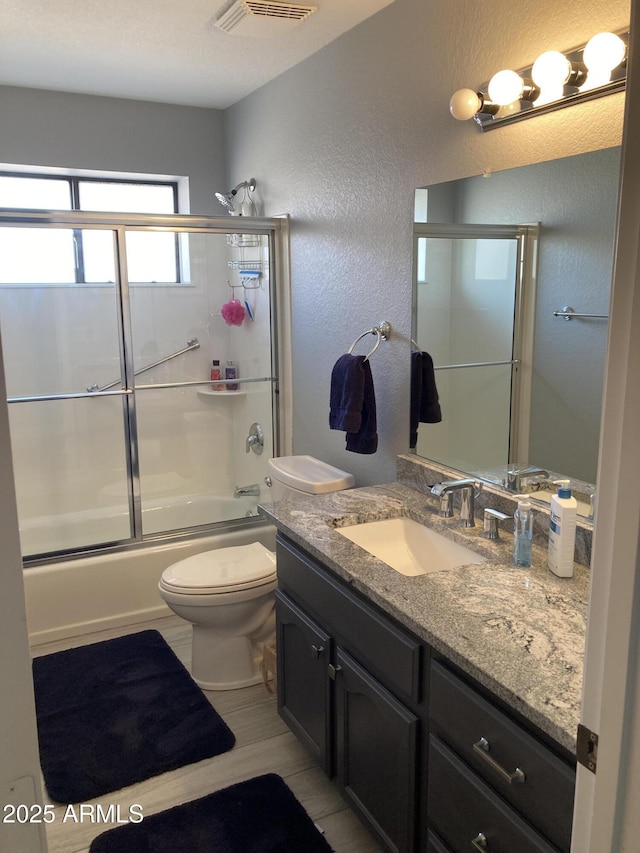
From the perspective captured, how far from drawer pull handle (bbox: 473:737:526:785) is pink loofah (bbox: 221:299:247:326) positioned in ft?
9.31

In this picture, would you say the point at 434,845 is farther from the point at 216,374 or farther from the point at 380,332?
the point at 216,374

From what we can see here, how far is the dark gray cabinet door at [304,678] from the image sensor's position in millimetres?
2049

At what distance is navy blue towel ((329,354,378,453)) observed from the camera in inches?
104

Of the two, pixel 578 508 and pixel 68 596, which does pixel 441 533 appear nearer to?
pixel 578 508

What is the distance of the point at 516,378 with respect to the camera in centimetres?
208

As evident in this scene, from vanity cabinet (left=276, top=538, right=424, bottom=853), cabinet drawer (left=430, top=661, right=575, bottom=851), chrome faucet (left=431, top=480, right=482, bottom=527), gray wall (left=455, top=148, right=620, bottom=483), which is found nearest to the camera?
cabinet drawer (left=430, top=661, right=575, bottom=851)

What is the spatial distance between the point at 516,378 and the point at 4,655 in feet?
5.52

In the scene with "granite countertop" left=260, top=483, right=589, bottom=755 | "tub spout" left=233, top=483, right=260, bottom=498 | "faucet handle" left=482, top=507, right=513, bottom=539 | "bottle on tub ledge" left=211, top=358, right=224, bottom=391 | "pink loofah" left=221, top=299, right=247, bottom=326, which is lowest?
"tub spout" left=233, top=483, right=260, bottom=498

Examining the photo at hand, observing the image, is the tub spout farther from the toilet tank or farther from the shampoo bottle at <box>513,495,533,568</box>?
the shampoo bottle at <box>513,495,533,568</box>

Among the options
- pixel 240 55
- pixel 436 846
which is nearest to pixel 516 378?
pixel 436 846

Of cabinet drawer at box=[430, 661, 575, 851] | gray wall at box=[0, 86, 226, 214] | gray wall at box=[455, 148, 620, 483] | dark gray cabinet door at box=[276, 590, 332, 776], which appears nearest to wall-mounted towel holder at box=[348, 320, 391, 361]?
gray wall at box=[455, 148, 620, 483]

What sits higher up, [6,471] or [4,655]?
[6,471]

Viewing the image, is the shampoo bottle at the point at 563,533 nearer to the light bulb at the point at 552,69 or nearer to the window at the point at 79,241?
the light bulb at the point at 552,69

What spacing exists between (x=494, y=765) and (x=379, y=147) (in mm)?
2117
